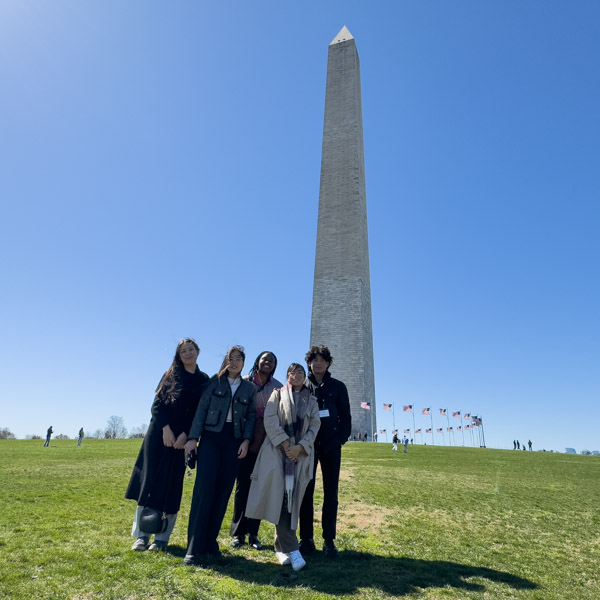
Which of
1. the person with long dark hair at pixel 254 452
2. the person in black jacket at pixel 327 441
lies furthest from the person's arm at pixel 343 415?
the person with long dark hair at pixel 254 452

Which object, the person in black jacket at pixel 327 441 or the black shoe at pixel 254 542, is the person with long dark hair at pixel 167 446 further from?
the person in black jacket at pixel 327 441

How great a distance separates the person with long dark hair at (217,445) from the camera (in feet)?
14.1

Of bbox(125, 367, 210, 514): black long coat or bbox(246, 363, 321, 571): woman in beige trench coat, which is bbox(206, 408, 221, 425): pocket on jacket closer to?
bbox(125, 367, 210, 514): black long coat

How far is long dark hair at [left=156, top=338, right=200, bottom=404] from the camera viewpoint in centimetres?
463

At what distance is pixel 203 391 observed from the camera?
464 centimetres

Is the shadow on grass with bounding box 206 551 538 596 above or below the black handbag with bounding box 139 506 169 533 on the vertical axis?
below

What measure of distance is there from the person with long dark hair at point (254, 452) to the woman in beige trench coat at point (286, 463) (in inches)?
13.1

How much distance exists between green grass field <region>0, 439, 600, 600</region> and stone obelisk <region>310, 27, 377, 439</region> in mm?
22145

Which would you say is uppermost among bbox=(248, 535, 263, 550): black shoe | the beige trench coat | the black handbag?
the beige trench coat

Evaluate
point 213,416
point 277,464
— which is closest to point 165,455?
point 213,416

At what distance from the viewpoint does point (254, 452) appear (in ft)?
15.9

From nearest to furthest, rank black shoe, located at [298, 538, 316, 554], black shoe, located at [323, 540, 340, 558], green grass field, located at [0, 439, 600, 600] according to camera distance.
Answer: green grass field, located at [0, 439, 600, 600] → black shoe, located at [323, 540, 340, 558] → black shoe, located at [298, 538, 316, 554]

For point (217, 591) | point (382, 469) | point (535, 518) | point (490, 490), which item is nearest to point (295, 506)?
point (217, 591)

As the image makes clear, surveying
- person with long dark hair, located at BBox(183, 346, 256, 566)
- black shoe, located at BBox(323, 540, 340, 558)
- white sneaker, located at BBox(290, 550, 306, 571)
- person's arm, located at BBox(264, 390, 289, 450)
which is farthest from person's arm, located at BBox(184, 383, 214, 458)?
black shoe, located at BBox(323, 540, 340, 558)
